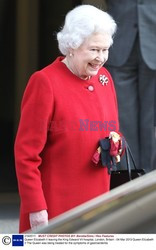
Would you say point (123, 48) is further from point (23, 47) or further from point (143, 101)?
point (23, 47)

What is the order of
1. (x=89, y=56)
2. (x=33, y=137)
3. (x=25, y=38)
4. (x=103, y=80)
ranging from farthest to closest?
(x=25, y=38) < (x=103, y=80) < (x=89, y=56) < (x=33, y=137)

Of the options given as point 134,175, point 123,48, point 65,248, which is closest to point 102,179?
point 134,175

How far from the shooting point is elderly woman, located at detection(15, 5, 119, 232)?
138 inches

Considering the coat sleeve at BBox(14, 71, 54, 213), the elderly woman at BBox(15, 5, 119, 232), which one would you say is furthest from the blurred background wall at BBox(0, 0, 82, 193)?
the coat sleeve at BBox(14, 71, 54, 213)

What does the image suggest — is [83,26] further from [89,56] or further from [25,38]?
[25,38]

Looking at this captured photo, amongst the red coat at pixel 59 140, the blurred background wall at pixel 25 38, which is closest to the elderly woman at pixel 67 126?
the red coat at pixel 59 140

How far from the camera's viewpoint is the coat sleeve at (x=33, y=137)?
11.4ft

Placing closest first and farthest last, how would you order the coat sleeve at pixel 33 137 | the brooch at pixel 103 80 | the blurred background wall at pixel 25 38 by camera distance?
the coat sleeve at pixel 33 137, the brooch at pixel 103 80, the blurred background wall at pixel 25 38

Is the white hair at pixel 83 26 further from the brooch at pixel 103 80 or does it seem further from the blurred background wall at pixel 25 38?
the blurred background wall at pixel 25 38

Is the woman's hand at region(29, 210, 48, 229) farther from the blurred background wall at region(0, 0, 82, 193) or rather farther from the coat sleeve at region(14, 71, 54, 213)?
the blurred background wall at region(0, 0, 82, 193)

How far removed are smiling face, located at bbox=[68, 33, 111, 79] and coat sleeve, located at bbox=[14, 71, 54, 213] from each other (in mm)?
175

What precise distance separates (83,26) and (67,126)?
1.42 ft

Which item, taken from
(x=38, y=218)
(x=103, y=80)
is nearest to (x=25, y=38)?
(x=103, y=80)

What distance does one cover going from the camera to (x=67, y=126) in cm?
350
